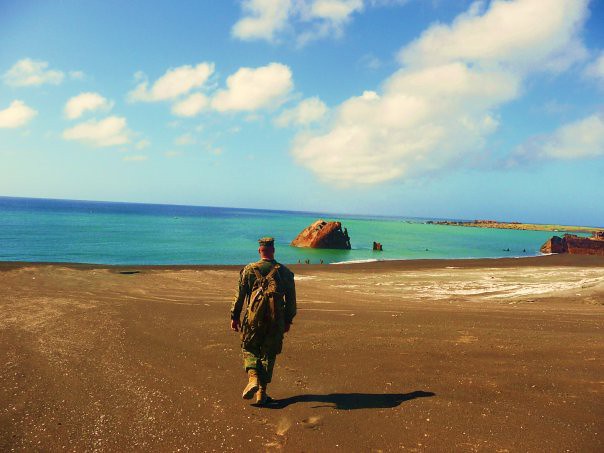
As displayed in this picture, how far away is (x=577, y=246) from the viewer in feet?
179

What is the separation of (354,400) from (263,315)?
67.9 inches

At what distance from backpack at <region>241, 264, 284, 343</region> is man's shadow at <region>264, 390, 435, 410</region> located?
0.94 metres

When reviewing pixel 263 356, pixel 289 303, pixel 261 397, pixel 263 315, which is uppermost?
pixel 289 303

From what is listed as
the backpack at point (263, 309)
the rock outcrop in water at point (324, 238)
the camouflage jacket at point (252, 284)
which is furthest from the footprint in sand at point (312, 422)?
the rock outcrop in water at point (324, 238)

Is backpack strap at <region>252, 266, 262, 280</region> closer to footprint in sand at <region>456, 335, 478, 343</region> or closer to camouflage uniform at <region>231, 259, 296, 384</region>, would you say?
camouflage uniform at <region>231, 259, 296, 384</region>

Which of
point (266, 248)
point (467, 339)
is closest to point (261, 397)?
point (266, 248)

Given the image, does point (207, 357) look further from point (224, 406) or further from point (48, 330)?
point (48, 330)

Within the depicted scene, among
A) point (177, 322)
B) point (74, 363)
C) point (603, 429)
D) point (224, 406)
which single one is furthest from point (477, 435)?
point (177, 322)

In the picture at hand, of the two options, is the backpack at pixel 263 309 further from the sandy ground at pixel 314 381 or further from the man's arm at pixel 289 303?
the sandy ground at pixel 314 381

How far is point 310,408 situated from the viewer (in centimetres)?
503

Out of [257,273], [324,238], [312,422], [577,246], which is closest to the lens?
[312,422]

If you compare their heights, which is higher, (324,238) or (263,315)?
(263,315)

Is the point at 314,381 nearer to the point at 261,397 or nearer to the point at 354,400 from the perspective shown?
the point at 354,400

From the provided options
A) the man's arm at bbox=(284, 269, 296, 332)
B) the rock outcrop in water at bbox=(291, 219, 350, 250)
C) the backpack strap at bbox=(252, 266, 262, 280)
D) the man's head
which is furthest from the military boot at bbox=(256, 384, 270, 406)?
the rock outcrop in water at bbox=(291, 219, 350, 250)
